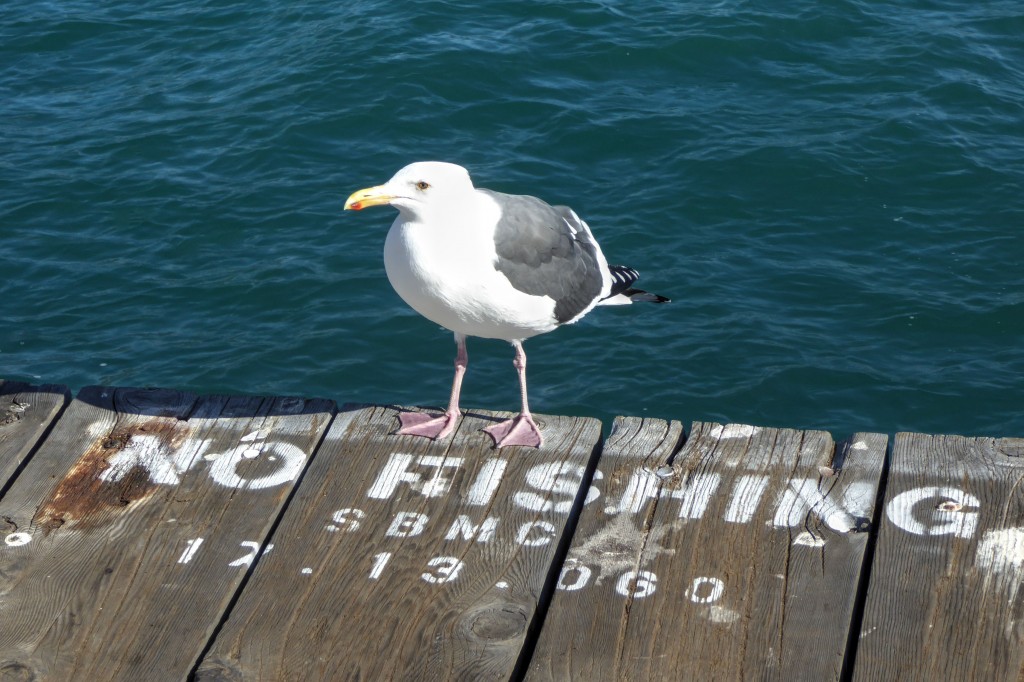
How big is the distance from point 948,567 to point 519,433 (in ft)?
5.85

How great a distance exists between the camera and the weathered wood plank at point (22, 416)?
5230 millimetres

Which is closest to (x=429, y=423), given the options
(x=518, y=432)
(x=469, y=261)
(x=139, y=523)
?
(x=518, y=432)

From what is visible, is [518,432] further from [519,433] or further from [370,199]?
[370,199]

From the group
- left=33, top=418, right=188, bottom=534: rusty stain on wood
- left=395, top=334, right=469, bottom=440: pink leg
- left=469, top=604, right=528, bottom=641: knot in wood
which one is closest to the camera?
left=469, top=604, right=528, bottom=641: knot in wood

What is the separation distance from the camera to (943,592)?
14.0 feet

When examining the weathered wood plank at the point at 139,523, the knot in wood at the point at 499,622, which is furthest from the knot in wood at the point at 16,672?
the knot in wood at the point at 499,622

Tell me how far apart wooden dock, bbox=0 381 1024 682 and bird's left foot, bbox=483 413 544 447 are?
68 millimetres

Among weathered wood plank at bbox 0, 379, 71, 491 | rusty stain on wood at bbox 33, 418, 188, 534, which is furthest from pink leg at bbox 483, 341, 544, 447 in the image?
weathered wood plank at bbox 0, 379, 71, 491

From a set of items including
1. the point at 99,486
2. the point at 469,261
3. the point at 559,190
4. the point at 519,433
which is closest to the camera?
the point at 99,486

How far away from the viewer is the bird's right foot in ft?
17.6

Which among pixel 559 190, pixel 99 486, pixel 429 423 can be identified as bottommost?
pixel 559 190

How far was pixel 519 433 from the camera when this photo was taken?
5289 millimetres

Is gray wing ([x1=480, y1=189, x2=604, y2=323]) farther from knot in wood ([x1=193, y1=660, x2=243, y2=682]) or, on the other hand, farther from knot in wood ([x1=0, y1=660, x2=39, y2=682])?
knot in wood ([x1=0, y1=660, x2=39, y2=682])

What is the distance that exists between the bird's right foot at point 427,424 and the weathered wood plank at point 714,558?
2.34 feet
